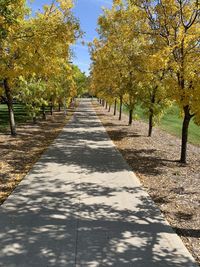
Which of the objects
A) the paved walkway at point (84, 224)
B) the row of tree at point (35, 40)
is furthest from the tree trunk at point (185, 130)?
the row of tree at point (35, 40)

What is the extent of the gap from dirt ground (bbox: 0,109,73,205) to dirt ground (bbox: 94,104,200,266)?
11.7 feet

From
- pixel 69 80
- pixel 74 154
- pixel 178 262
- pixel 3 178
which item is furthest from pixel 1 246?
pixel 69 80

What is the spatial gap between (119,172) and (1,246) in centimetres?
587

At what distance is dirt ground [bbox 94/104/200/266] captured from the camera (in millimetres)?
7039

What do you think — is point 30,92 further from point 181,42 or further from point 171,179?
point 171,179

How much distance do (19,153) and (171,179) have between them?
20.5 feet

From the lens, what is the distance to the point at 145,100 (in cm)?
1922

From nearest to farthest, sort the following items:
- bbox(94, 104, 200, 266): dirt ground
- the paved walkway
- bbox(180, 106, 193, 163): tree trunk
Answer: the paved walkway, bbox(94, 104, 200, 266): dirt ground, bbox(180, 106, 193, 163): tree trunk

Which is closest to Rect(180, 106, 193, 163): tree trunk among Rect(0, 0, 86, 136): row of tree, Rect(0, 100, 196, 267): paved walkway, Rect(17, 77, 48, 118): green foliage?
Rect(0, 100, 196, 267): paved walkway

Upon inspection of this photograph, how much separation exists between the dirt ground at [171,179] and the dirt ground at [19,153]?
3567 millimetres

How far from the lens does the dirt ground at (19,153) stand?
967 centimetres

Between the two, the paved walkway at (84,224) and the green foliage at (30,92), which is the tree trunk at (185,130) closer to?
the paved walkway at (84,224)

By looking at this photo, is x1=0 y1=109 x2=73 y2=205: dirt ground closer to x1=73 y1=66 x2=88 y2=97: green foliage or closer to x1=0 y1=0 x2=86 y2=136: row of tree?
x1=0 y1=0 x2=86 y2=136: row of tree

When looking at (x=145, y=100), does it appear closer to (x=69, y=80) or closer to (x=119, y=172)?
(x=119, y=172)
